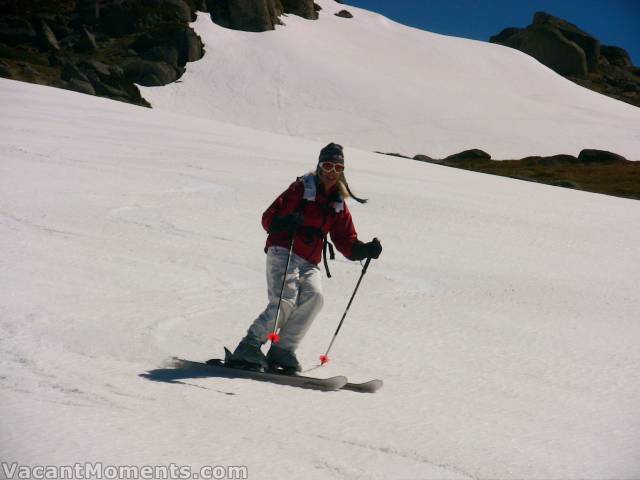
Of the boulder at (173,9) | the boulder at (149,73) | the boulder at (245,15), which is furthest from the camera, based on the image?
the boulder at (173,9)

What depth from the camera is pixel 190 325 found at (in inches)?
220

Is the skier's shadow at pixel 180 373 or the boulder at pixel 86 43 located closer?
the skier's shadow at pixel 180 373

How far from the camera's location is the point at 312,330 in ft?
19.2

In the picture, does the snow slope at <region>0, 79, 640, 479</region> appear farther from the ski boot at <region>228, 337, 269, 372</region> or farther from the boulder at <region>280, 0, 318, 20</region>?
the boulder at <region>280, 0, 318, 20</region>

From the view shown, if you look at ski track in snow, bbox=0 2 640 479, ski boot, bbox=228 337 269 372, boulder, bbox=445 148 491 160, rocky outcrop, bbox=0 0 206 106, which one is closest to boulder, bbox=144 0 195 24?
rocky outcrop, bbox=0 0 206 106

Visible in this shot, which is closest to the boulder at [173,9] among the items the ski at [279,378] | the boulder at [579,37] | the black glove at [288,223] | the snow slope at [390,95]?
the snow slope at [390,95]

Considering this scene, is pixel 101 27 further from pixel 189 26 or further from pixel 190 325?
pixel 190 325

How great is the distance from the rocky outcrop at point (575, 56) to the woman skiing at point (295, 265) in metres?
75.4

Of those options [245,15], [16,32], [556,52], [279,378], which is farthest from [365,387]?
[556,52]

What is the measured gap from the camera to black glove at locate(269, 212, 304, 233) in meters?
4.49

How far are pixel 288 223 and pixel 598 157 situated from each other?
37.9 m

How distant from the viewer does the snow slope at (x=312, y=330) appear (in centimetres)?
342

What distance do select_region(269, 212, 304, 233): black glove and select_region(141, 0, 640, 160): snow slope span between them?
34135 millimetres

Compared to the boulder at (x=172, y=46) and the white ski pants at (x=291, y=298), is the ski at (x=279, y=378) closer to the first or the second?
the white ski pants at (x=291, y=298)
